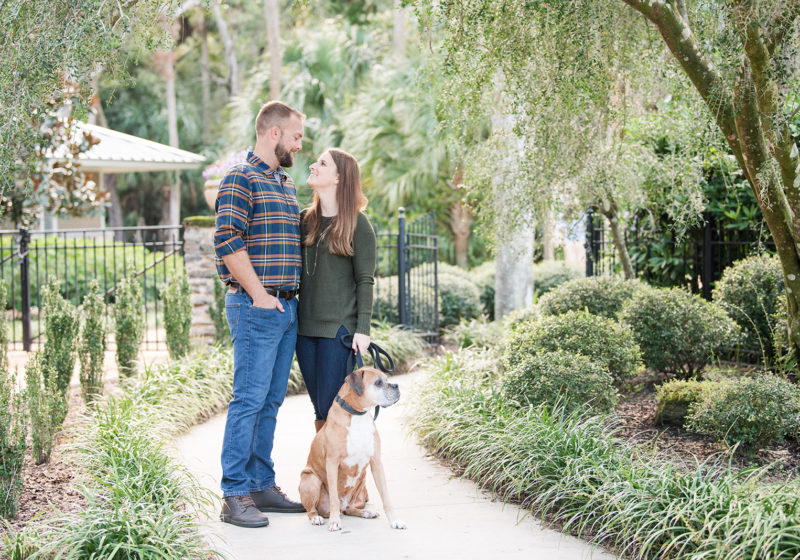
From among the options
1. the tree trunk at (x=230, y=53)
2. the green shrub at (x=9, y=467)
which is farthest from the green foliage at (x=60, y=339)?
the tree trunk at (x=230, y=53)

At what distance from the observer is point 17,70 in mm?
3867

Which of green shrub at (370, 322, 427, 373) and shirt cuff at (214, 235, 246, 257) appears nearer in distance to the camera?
shirt cuff at (214, 235, 246, 257)

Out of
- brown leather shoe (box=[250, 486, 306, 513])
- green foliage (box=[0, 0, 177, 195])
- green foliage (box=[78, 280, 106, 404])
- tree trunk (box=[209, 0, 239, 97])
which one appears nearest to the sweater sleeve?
brown leather shoe (box=[250, 486, 306, 513])

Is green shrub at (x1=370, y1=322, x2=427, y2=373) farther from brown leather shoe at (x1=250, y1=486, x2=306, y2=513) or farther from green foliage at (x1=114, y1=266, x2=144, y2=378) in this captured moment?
brown leather shoe at (x1=250, y1=486, x2=306, y2=513)

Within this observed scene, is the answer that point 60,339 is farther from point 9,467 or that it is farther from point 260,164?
point 260,164

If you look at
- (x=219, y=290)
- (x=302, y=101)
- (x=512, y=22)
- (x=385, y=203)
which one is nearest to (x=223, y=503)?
(x=512, y=22)

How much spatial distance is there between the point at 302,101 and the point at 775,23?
56.5 feet

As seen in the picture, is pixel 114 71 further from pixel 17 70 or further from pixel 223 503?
pixel 223 503

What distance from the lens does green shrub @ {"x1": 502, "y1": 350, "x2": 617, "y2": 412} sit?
Result: 5.50 metres

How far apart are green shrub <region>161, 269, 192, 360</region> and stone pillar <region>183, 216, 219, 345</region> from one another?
2.31 meters

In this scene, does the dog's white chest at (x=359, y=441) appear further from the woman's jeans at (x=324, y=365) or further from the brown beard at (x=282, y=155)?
the brown beard at (x=282, y=155)

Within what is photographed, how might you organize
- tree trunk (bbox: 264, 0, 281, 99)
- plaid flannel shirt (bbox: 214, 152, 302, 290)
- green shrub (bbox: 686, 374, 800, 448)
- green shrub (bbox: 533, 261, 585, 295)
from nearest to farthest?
1. plaid flannel shirt (bbox: 214, 152, 302, 290)
2. green shrub (bbox: 686, 374, 800, 448)
3. green shrub (bbox: 533, 261, 585, 295)
4. tree trunk (bbox: 264, 0, 281, 99)

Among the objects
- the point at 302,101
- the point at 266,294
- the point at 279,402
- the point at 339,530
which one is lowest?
the point at 339,530

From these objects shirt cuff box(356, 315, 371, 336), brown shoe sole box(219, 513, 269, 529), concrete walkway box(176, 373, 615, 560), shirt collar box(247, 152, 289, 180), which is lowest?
concrete walkway box(176, 373, 615, 560)
